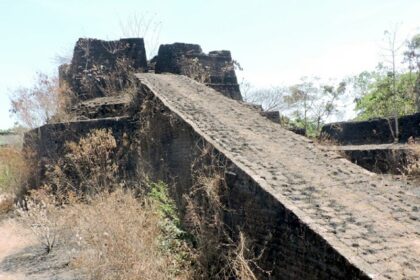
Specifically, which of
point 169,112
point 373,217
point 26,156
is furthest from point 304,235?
point 26,156

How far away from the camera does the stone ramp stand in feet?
12.3

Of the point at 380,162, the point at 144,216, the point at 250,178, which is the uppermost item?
the point at 250,178

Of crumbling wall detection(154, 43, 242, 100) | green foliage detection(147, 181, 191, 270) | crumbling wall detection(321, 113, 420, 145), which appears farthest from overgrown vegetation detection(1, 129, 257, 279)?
crumbling wall detection(321, 113, 420, 145)

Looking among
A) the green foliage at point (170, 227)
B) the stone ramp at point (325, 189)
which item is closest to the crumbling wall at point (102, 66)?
the stone ramp at point (325, 189)

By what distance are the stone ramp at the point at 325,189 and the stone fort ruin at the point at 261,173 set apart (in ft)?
0.04

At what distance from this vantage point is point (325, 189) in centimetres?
493

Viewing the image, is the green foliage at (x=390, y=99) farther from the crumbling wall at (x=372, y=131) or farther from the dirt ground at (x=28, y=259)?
the dirt ground at (x=28, y=259)

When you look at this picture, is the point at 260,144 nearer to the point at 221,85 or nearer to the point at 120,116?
the point at 120,116

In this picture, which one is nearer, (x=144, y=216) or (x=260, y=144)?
(x=144, y=216)

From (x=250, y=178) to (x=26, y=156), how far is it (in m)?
6.54

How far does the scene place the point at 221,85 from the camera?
11891mm

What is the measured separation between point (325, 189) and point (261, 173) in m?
0.77

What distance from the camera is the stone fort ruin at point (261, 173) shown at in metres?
3.90

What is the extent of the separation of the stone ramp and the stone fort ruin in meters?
0.01
